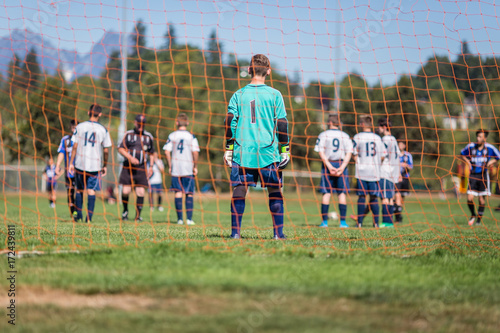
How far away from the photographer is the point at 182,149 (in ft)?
33.2

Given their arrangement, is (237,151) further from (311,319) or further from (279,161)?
(311,319)

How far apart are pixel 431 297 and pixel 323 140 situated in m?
6.52

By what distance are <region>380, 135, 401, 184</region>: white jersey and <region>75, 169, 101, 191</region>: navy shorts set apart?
524cm

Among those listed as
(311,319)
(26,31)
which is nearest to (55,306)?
(311,319)

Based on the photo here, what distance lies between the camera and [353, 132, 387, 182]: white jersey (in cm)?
1018

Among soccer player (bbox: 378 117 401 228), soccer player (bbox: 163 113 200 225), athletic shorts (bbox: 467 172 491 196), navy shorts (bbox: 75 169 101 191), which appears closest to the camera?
navy shorts (bbox: 75 169 101 191)

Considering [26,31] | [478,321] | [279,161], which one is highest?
[26,31]

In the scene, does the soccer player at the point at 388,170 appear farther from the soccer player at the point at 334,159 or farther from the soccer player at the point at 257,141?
the soccer player at the point at 257,141

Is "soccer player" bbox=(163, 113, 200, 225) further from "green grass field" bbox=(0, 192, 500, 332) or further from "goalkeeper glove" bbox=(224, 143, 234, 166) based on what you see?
"green grass field" bbox=(0, 192, 500, 332)

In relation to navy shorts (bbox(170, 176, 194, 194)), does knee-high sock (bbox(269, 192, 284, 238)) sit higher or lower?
lower

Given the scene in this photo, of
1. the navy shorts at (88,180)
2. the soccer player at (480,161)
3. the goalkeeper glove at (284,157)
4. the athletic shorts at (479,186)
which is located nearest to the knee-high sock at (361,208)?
the soccer player at (480,161)

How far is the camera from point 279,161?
6.16m

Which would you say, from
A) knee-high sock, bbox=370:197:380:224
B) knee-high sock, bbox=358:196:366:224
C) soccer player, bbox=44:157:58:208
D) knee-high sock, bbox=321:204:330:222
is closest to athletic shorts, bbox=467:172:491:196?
knee-high sock, bbox=370:197:380:224

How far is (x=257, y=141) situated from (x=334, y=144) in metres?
4.20
